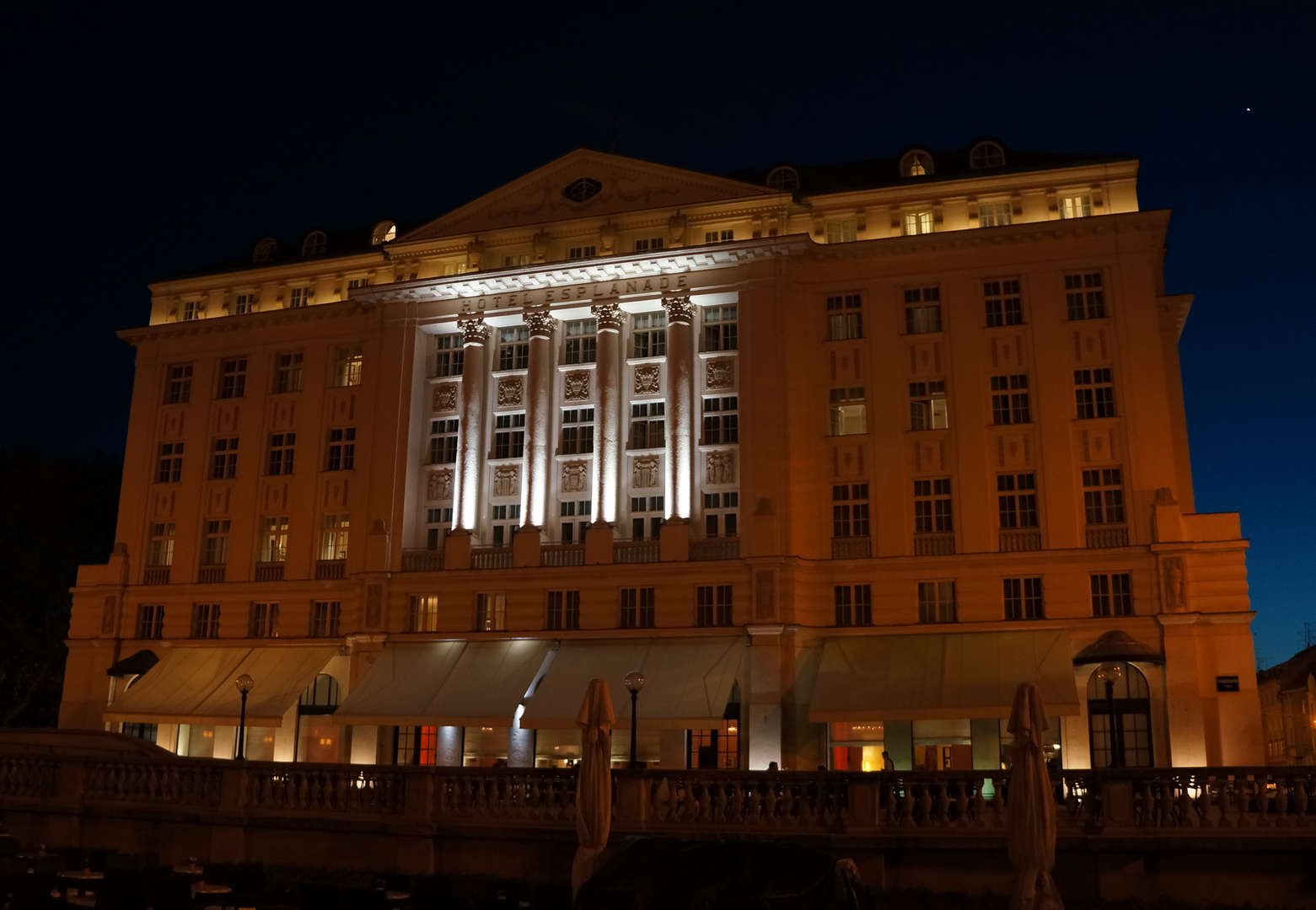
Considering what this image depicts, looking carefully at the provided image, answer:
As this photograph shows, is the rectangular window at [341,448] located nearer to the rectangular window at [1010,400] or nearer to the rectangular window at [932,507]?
the rectangular window at [932,507]

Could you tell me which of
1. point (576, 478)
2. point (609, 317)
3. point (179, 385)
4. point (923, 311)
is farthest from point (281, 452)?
point (923, 311)

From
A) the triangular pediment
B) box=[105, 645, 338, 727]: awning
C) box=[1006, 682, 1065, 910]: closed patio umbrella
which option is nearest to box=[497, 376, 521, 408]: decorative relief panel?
the triangular pediment

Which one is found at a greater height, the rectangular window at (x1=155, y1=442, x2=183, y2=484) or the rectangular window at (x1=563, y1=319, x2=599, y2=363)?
the rectangular window at (x1=563, y1=319, x2=599, y2=363)

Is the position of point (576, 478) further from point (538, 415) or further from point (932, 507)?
point (932, 507)

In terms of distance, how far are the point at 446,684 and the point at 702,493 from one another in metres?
10.9

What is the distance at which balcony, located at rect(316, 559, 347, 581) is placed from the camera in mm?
45844

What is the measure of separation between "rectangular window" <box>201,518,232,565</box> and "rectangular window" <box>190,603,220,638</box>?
1758mm

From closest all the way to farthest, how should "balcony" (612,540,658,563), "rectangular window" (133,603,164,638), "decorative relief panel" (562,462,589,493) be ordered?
"balcony" (612,540,658,563)
"decorative relief panel" (562,462,589,493)
"rectangular window" (133,603,164,638)

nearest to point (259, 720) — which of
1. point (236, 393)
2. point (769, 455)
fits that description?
point (236, 393)

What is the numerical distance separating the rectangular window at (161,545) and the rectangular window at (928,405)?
2991 centimetres

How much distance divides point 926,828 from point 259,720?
95.8 ft

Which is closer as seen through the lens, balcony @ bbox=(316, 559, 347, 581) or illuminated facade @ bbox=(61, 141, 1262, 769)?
illuminated facade @ bbox=(61, 141, 1262, 769)

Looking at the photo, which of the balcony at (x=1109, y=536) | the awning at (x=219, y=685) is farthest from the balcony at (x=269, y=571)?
the balcony at (x=1109, y=536)

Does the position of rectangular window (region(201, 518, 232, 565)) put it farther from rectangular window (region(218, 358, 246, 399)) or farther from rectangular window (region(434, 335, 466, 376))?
rectangular window (region(434, 335, 466, 376))
